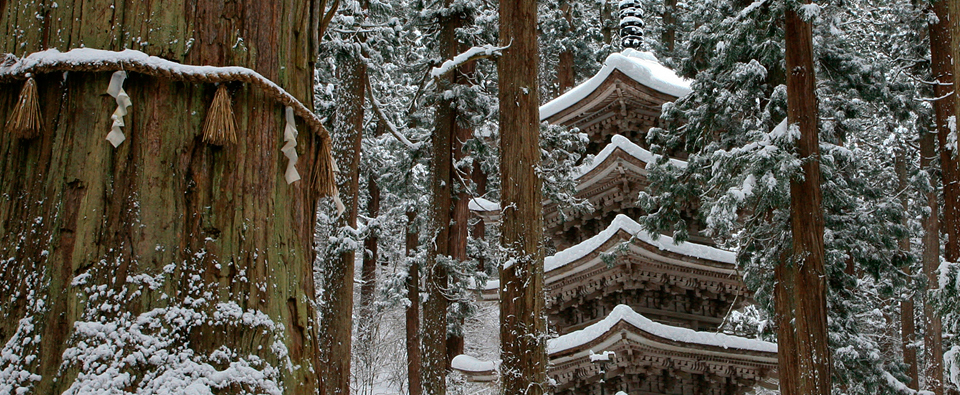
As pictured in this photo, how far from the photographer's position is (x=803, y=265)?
937 centimetres

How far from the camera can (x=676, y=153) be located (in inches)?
545

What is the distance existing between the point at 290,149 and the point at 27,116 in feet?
1.61

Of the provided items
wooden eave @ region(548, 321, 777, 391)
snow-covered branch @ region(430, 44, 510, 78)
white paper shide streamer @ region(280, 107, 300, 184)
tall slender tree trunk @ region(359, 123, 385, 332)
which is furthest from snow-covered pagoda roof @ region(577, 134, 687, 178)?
tall slender tree trunk @ region(359, 123, 385, 332)

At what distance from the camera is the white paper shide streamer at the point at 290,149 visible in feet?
5.35

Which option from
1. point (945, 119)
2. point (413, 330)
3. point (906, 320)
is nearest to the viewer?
point (945, 119)

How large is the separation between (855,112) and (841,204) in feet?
6.16

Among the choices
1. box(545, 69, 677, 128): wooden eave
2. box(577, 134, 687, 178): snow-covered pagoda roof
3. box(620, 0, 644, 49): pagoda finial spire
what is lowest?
box(577, 134, 687, 178): snow-covered pagoda roof

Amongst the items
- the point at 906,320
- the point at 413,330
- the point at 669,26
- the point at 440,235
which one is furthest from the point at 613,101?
the point at 669,26

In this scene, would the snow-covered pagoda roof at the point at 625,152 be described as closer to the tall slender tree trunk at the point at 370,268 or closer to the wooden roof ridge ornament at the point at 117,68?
the wooden roof ridge ornament at the point at 117,68

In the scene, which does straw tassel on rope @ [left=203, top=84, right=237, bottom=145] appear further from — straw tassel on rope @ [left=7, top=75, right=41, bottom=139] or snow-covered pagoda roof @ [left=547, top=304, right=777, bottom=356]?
snow-covered pagoda roof @ [left=547, top=304, right=777, bottom=356]

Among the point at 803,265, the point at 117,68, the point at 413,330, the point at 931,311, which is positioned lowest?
the point at 413,330

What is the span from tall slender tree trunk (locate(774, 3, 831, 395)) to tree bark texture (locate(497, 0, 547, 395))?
363cm

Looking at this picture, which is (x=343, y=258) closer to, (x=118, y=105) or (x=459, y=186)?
(x=459, y=186)

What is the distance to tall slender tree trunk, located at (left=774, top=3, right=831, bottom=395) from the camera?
9.08 m
